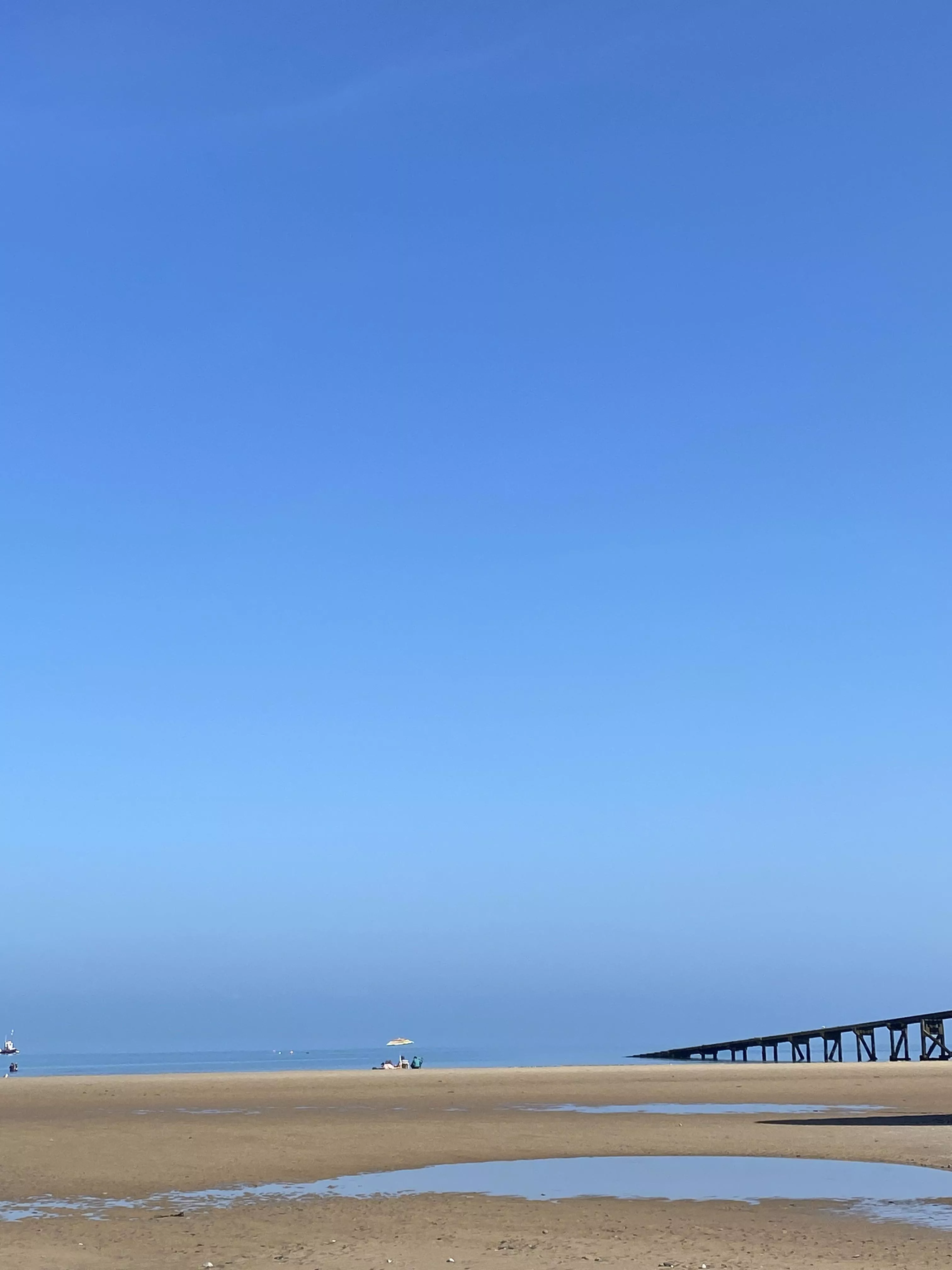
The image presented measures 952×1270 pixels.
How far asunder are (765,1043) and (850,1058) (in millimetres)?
31958

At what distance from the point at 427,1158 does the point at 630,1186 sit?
6.18 m

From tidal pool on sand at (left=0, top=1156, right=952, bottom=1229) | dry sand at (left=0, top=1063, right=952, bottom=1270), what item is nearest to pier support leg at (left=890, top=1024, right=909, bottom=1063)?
dry sand at (left=0, top=1063, right=952, bottom=1270)

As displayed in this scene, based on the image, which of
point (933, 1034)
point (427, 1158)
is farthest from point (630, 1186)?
point (933, 1034)

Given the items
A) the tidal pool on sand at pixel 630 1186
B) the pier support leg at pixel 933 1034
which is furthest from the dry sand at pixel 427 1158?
the pier support leg at pixel 933 1034

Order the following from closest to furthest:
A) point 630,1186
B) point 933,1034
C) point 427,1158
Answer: point 630,1186 < point 427,1158 < point 933,1034

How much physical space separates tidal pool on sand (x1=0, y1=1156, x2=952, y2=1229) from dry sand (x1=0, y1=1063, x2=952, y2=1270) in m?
0.60

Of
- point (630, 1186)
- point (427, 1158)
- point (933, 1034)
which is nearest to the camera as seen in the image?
point (630, 1186)

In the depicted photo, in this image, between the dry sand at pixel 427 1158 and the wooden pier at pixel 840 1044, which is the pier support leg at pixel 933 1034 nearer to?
the wooden pier at pixel 840 1044

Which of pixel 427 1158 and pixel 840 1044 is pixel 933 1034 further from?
pixel 427 1158

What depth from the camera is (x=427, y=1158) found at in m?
26.3

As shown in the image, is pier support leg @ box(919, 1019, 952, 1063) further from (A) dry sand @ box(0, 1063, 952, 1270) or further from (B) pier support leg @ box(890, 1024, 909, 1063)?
(A) dry sand @ box(0, 1063, 952, 1270)

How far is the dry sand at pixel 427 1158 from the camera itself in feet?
51.1

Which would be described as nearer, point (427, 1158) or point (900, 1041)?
point (427, 1158)

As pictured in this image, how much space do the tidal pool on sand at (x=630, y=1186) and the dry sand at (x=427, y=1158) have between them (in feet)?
1.96
